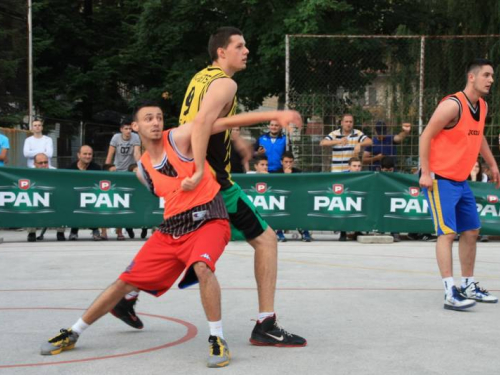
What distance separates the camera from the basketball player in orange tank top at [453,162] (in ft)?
24.5

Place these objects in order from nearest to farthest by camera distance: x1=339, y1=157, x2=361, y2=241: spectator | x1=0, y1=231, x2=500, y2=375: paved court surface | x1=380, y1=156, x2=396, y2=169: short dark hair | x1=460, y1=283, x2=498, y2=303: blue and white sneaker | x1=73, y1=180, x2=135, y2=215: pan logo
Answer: x1=0, y1=231, x2=500, y2=375: paved court surface < x1=460, y1=283, x2=498, y2=303: blue and white sneaker < x1=73, y1=180, x2=135, y2=215: pan logo < x1=339, y1=157, x2=361, y2=241: spectator < x1=380, y1=156, x2=396, y2=169: short dark hair

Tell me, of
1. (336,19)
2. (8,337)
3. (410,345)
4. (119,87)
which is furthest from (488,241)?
(119,87)

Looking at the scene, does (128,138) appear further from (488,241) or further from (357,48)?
(357,48)

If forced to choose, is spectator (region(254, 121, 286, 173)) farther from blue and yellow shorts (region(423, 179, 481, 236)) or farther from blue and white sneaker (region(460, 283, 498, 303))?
blue and white sneaker (region(460, 283, 498, 303))

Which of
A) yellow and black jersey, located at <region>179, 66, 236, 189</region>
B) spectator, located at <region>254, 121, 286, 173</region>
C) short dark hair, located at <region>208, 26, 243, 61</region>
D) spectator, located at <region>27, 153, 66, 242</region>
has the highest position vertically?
short dark hair, located at <region>208, 26, 243, 61</region>

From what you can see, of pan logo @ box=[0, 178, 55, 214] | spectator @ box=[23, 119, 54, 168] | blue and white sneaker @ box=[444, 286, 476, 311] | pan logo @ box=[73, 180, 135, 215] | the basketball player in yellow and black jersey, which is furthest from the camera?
spectator @ box=[23, 119, 54, 168]

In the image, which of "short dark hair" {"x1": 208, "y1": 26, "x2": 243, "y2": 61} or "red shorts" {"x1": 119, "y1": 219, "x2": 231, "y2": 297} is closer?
"red shorts" {"x1": 119, "y1": 219, "x2": 231, "y2": 297}

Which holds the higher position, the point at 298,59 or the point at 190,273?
the point at 298,59

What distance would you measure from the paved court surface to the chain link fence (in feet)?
21.0

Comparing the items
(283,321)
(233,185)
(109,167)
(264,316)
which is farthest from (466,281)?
(109,167)

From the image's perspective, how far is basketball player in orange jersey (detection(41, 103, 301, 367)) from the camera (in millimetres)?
5438

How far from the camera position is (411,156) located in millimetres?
17016

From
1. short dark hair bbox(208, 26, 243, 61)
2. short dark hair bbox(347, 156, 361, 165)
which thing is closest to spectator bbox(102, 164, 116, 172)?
short dark hair bbox(347, 156, 361, 165)

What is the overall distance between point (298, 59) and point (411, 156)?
542cm
